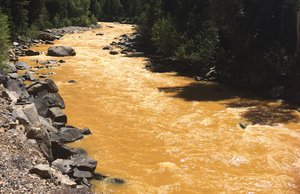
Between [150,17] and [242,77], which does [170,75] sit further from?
[150,17]

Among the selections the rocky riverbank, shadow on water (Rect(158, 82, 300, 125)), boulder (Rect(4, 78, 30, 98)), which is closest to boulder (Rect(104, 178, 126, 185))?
the rocky riverbank

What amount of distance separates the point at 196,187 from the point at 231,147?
4612 millimetres

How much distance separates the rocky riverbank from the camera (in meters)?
12.4

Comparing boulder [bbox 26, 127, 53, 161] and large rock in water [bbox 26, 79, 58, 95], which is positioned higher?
boulder [bbox 26, 127, 53, 161]

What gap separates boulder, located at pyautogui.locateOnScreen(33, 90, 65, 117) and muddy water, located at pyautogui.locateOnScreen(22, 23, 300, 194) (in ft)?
2.80

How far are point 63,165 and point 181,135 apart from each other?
7424mm

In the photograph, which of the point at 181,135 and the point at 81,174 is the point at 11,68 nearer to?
the point at 181,135

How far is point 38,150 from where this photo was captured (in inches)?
600

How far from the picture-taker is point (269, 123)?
2367 centimetres

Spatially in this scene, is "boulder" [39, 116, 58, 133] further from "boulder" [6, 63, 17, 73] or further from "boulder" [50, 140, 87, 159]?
"boulder" [6, 63, 17, 73]

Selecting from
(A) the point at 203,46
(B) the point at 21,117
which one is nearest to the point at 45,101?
(B) the point at 21,117

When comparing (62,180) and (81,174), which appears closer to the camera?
(62,180)

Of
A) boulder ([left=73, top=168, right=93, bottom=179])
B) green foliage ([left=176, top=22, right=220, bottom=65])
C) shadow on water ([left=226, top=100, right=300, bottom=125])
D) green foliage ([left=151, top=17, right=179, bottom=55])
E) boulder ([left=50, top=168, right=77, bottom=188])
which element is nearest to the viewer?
boulder ([left=50, top=168, right=77, bottom=188])

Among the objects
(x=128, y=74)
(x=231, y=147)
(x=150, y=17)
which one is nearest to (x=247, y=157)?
(x=231, y=147)
